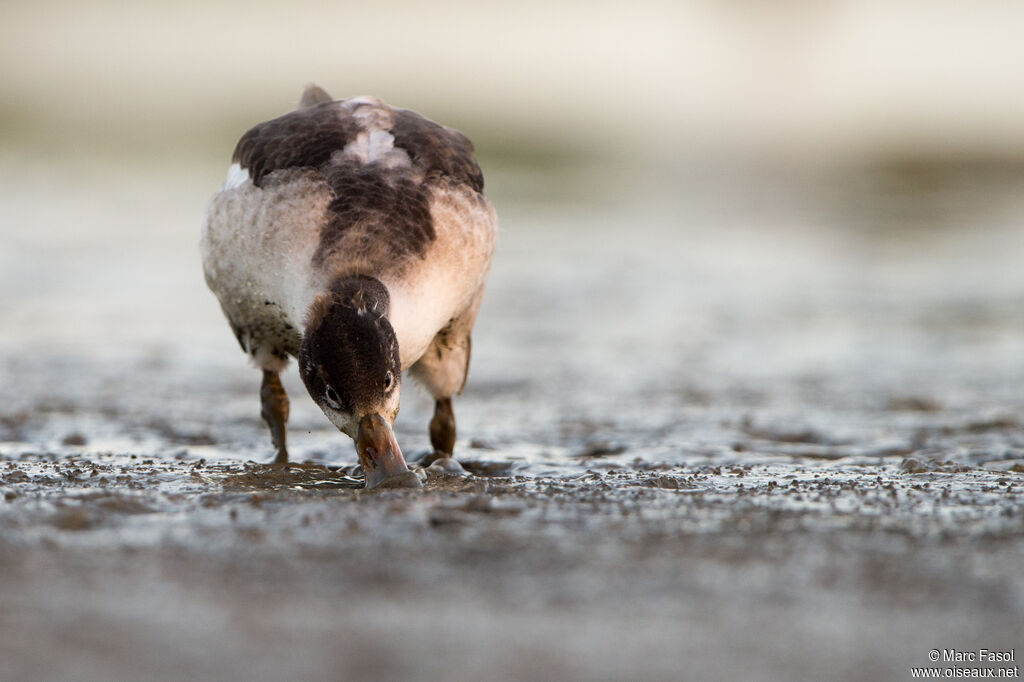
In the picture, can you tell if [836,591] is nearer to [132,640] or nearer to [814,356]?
[132,640]

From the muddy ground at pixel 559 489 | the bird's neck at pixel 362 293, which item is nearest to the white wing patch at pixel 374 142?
the bird's neck at pixel 362 293

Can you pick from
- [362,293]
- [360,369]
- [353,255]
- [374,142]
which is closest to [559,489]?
[360,369]

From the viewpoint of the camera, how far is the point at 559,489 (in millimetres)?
5184

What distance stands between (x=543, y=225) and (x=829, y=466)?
1007cm

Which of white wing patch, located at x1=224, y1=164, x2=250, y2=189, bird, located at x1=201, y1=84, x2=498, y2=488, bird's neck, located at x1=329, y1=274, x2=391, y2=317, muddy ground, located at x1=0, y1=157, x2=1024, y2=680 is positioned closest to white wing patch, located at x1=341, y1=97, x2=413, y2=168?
bird, located at x1=201, y1=84, x2=498, y2=488

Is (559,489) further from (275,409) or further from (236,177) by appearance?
(236,177)

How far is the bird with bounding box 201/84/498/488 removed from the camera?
5.12m

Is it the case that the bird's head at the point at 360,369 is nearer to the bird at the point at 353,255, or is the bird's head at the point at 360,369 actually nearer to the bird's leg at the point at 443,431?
the bird at the point at 353,255

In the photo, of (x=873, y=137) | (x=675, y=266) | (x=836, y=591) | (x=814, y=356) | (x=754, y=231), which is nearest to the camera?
(x=836, y=591)

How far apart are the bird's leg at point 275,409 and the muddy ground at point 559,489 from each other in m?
0.16

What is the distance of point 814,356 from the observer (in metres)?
9.30

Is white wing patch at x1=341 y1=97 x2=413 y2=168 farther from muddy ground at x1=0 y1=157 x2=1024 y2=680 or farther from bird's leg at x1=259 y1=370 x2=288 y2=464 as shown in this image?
muddy ground at x1=0 y1=157 x2=1024 y2=680

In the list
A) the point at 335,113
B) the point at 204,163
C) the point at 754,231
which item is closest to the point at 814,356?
the point at 335,113

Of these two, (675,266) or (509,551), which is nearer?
(509,551)
